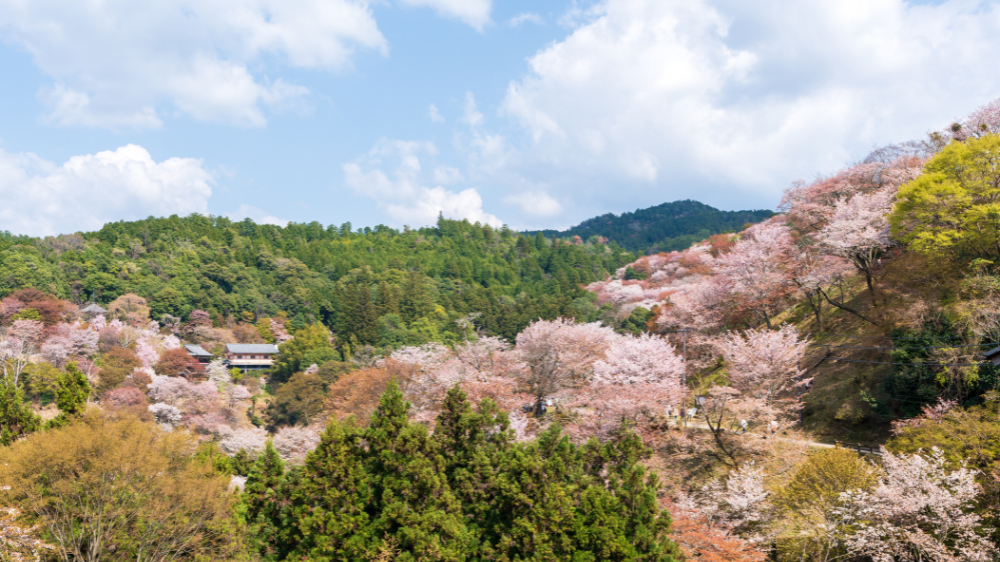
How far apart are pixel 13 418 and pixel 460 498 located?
14.5 meters

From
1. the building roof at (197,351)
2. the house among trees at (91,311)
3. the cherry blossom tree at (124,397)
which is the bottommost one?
the cherry blossom tree at (124,397)

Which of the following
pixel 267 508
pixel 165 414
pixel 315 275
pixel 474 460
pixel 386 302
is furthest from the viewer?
pixel 315 275

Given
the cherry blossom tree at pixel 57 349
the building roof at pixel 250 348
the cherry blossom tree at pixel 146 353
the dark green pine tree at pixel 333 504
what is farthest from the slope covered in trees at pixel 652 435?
the building roof at pixel 250 348

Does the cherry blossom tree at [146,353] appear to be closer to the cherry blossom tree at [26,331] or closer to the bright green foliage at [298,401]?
the cherry blossom tree at [26,331]

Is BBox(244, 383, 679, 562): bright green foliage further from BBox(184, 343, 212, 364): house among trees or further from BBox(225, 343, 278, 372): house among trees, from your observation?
BBox(225, 343, 278, 372): house among trees

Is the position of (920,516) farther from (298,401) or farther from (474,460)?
(298,401)

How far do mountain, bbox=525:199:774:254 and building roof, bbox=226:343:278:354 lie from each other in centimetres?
8462

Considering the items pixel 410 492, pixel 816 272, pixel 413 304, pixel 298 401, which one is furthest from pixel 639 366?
pixel 413 304

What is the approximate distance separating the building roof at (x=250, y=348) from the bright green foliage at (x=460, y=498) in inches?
1788

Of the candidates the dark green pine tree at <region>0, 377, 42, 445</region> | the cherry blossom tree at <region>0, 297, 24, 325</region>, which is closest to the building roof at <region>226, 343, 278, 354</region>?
the cherry blossom tree at <region>0, 297, 24, 325</region>

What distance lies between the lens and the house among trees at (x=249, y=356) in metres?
53.7

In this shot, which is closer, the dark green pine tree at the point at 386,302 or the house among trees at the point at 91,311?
the house among trees at the point at 91,311

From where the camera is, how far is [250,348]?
54.6 meters

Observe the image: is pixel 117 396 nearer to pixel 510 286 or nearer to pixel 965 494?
pixel 965 494
